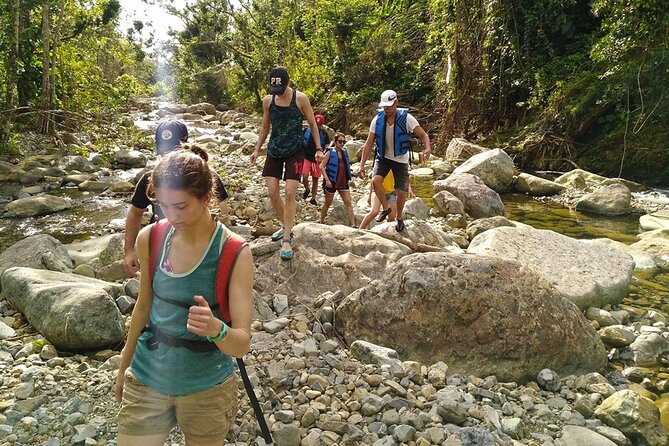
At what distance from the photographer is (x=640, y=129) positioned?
13969 mm

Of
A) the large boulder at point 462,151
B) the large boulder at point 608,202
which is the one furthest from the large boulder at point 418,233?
the large boulder at point 462,151

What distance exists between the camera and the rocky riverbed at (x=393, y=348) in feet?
12.0

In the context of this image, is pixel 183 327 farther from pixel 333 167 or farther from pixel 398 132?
pixel 333 167

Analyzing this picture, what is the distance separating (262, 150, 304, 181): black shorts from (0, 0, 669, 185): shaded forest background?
757 cm

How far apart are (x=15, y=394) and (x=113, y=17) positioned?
1975cm

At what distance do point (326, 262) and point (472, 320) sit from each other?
1734 millimetres

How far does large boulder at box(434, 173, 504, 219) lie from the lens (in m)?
11.2

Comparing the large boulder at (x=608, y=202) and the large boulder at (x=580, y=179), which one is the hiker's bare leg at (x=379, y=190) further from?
the large boulder at (x=580, y=179)

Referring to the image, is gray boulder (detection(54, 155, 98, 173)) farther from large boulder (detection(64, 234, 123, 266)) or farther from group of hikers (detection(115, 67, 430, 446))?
group of hikers (detection(115, 67, 430, 446))

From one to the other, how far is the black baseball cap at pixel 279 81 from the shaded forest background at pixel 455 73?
7.81 m

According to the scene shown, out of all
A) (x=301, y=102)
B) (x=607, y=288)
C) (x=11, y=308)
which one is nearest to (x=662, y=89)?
(x=607, y=288)

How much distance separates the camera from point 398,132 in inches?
277

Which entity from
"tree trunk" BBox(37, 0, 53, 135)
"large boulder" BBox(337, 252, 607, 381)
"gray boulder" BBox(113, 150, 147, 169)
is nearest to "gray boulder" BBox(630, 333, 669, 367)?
"large boulder" BBox(337, 252, 607, 381)

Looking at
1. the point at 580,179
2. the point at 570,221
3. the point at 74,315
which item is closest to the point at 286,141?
the point at 74,315
